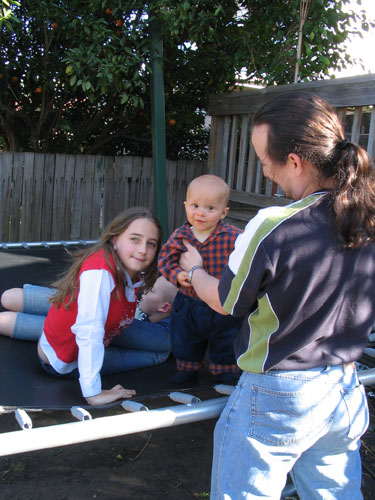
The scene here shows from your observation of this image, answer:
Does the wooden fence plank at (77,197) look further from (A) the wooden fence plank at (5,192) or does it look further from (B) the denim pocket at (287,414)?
(B) the denim pocket at (287,414)

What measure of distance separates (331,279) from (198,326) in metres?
0.85

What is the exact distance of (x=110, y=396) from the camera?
176 centimetres

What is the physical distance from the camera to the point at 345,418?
1210 millimetres

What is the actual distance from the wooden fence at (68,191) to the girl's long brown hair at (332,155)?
13.1 feet

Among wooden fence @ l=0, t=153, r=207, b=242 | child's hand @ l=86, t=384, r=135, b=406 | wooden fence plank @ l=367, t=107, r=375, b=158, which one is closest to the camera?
child's hand @ l=86, t=384, r=135, b=406

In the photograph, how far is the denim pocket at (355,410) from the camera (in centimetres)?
121

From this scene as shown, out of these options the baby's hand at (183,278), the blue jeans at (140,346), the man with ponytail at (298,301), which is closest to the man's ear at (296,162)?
the man with ponytail at (298,301)

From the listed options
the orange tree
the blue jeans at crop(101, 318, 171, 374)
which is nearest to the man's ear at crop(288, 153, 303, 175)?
the blue jeans at crop(101, 318, 171, 374)

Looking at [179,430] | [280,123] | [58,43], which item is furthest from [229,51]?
[280,123]

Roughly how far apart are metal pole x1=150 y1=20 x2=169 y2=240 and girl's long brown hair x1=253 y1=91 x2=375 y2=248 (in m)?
3.21

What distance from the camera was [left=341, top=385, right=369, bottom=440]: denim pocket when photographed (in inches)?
47.8

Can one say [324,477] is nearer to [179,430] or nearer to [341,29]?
[179,430]

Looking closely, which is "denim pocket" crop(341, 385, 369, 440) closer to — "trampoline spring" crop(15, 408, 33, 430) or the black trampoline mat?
the black trampoline mat

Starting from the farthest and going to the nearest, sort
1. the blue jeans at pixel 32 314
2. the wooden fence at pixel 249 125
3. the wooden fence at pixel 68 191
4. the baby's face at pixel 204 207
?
1. the wooden fence at pixel 68 191
2. the wooden fence at pixel 249 125
3. the blue jeans at pixel 32 314
4. the baby's face at pixel 204 207
